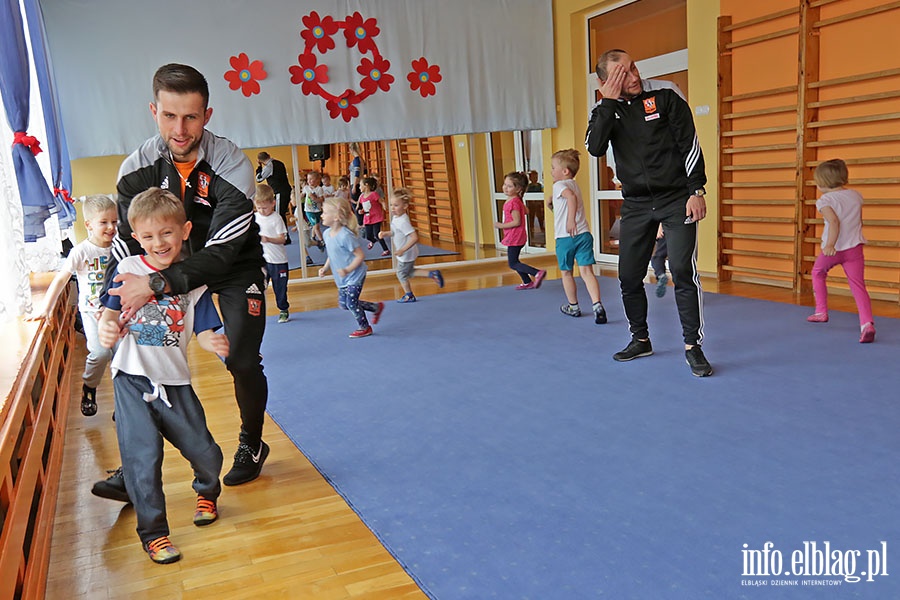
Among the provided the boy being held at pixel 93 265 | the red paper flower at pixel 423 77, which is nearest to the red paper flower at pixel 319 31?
the red paper flower at pixel 423 77

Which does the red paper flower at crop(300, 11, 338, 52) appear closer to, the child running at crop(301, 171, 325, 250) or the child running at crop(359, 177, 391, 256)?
the child running at crop(301, 171, 325, 250)

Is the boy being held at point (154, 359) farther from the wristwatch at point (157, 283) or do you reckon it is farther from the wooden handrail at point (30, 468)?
the wooden handrail at point (30, 468)

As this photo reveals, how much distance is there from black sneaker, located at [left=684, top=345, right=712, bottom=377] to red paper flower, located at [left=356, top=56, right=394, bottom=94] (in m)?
5.69

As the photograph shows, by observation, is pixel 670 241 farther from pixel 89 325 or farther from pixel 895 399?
pixel 89 325

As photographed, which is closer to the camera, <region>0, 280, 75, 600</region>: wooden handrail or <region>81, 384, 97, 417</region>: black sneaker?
<region>0, 280, 75, 600</region>: wooden handrail

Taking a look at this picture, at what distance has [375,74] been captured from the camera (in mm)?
8914

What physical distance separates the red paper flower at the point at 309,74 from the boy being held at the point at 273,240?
2.31 meters

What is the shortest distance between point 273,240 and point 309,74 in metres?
2.84

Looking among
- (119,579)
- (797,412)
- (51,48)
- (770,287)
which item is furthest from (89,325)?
(770,287)

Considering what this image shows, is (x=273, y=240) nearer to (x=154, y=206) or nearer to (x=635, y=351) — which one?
(x=635, y=351)

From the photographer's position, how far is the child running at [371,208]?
36.3 feet

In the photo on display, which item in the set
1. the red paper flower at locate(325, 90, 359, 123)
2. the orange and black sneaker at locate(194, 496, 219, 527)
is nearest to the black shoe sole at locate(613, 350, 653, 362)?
the orange and black sneaker at locate(194, 496, 219, 527)

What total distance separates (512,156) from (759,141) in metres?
4.24

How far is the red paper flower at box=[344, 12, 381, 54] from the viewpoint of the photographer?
8.77 meters
